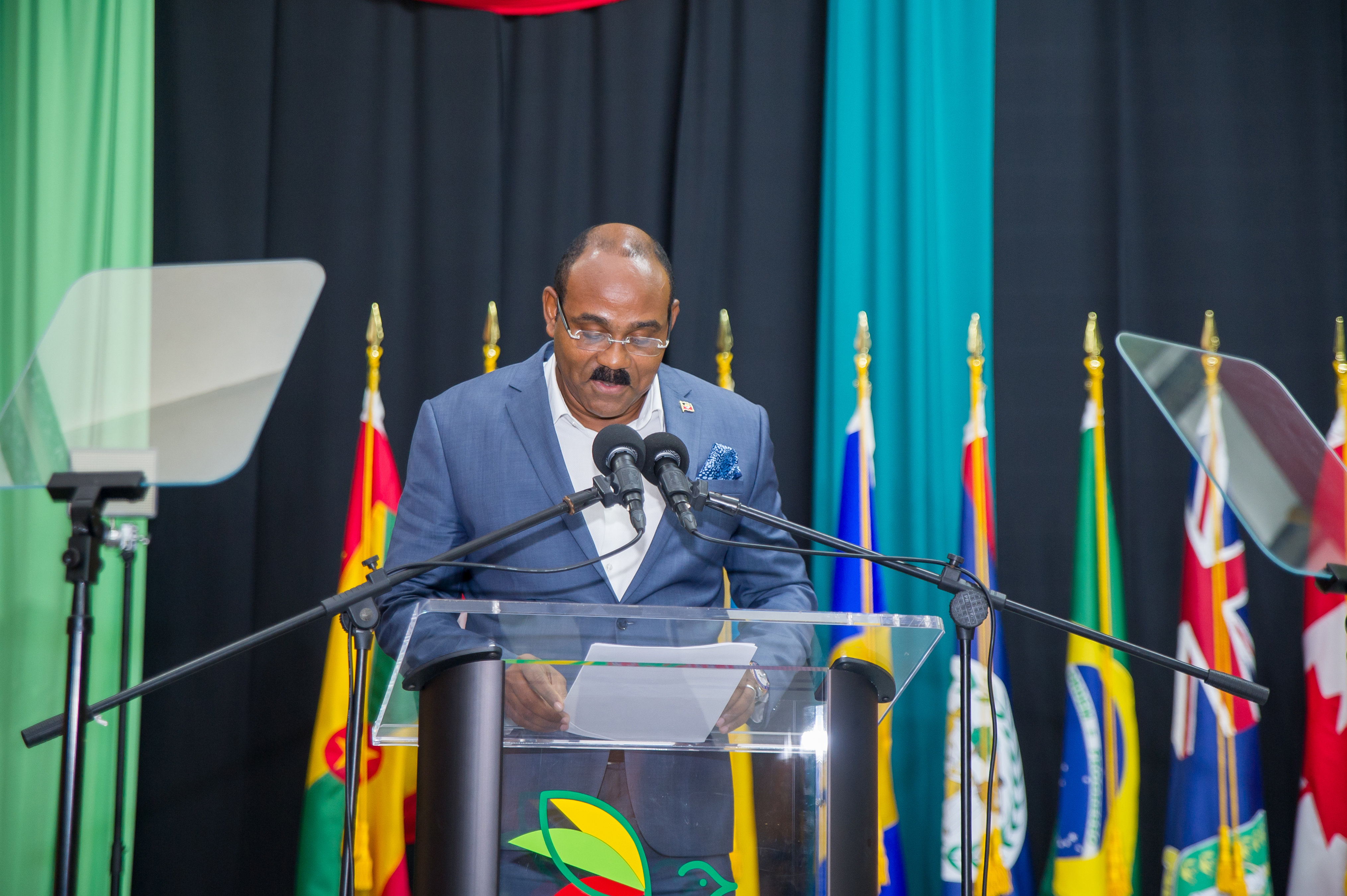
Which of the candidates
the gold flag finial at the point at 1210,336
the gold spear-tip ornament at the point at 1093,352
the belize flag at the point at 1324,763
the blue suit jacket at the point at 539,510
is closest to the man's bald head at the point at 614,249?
the blue suit jacket at the point at 539,510

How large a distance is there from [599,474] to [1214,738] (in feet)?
6.49

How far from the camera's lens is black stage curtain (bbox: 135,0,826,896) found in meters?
3.49

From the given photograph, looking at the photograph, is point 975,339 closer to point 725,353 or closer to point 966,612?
point 725,353

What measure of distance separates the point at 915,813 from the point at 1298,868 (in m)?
1.03

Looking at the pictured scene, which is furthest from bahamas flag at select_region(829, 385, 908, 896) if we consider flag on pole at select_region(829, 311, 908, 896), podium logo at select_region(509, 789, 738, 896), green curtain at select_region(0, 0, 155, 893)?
green curtain at select_region(0, 0, 155, 893)

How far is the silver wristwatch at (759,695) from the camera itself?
141 cm

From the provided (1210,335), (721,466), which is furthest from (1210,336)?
(721,466)

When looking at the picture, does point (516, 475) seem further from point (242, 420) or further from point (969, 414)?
point (969, 414)

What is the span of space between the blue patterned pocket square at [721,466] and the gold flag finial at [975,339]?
1.41 meters

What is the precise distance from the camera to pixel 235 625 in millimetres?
3504

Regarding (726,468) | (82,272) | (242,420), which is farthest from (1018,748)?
(82,272)

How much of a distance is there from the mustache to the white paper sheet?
0.93 meters

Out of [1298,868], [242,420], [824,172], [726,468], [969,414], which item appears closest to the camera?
[242,420]

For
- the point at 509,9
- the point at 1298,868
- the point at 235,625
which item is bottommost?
the point at 1298,868
